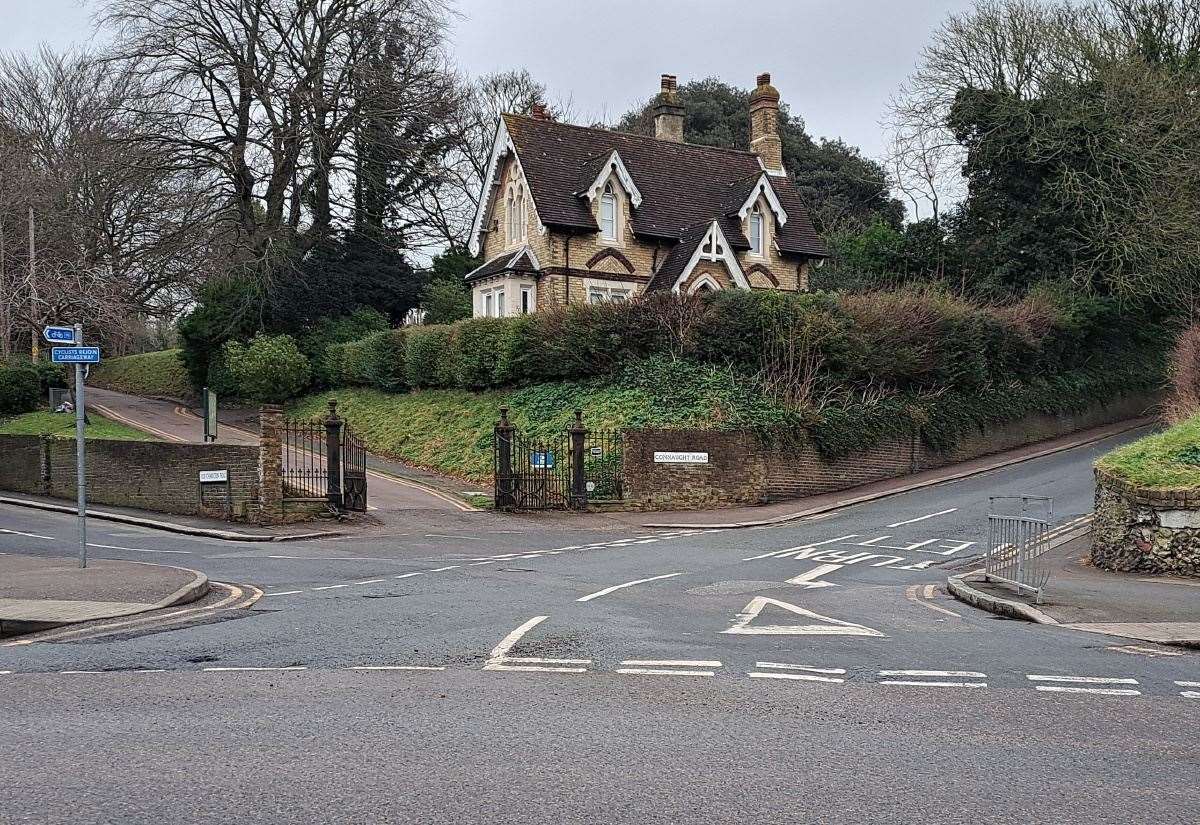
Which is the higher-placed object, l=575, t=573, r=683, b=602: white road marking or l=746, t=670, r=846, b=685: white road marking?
l=746, t=670, r=846, b=685: white road marking

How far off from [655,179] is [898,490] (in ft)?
58.6

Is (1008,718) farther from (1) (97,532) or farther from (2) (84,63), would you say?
(2) (84,63)

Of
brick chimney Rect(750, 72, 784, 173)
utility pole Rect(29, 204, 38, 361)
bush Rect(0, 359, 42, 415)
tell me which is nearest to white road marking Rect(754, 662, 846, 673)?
utility pole Rect(29, 204, 38, 361)

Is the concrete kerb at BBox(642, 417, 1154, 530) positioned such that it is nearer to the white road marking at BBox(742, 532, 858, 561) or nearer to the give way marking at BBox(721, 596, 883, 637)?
the white road marking at BBox(742, 532, 858, 561)

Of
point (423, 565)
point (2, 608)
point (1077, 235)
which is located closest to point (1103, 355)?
point (1077, 235)

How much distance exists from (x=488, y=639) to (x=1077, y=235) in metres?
37.7

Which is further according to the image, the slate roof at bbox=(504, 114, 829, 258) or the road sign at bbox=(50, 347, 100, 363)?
the slate roof at bbox=(504, 114, 829, 258)

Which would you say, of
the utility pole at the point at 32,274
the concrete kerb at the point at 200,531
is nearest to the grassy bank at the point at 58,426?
the utility pole at the point at 32,274

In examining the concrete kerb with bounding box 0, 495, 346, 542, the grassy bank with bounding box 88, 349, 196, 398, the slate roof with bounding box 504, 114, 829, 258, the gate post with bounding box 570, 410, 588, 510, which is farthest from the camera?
the grassy bank with bounding box 88, 349, 196, 398

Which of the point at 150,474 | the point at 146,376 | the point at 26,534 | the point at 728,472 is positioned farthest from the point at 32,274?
the point at 728,472

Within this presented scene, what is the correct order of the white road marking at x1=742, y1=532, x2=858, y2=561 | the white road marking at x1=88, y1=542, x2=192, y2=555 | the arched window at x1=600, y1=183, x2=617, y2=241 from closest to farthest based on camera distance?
1. the white road marking at x1=88, y1=542, x2=192, y2=555
2. the white road marking at x1=742, y1=532, x2=858, y2=561
3. the arched window at x1=600, y1=183, x2=617, y2=241

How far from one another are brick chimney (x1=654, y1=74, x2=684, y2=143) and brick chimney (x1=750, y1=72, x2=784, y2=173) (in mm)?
3329

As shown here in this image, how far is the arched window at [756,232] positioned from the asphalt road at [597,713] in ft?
96.3

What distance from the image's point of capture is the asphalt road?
5.42 meters
